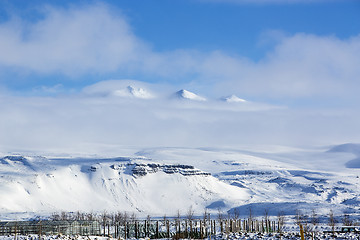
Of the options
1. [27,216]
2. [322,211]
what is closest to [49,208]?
[27,216]

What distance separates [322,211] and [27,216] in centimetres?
10199

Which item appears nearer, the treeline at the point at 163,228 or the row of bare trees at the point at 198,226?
the treeline at the point at 163,228

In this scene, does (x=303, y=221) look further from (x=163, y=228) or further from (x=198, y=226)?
(x=163, y=228)

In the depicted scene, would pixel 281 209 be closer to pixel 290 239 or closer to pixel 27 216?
pixel 27 216

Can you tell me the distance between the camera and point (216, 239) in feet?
157

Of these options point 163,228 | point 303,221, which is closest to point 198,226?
point 163,228

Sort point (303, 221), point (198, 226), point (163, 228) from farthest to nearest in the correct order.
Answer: point (303, 221) → point (198, 226) → point (163, 228)

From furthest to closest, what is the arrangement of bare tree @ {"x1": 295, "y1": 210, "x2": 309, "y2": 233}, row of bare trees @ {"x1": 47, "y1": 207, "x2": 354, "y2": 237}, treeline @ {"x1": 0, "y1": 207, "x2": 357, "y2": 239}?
row of bare trees @ {"x1": 47, "y1": 207, "x2": 354, "y2": 237} < treeline @ {"x1": 0, "y1": 207, "x2": 357, "y2": 239} < bare tree @ {"x1": 295, "y1": 210, "x2": 309, "y2": 233}

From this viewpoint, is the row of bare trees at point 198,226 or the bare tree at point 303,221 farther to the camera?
the row of bare trees at point 198,226

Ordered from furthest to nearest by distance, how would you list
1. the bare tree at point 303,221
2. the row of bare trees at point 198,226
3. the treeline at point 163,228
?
the row of bare trees at point 198,226
the treeline at point 163,228
the bare tree at point 303,221

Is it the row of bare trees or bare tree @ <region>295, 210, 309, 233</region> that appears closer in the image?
bare tree @ <region>295, 210, 309, 233</region>

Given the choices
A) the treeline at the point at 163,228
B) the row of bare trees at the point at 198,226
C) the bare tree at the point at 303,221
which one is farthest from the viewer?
the row of bare trees at the point at 198,226

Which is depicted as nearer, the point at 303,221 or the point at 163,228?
the point at 163,228

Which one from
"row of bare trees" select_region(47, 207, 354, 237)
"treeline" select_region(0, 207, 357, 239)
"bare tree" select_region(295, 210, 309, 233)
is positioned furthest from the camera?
"row of bare trees" select_region(47, 207, 354, 237)
